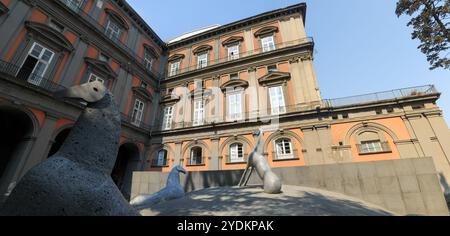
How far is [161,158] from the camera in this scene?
18312 millimetres

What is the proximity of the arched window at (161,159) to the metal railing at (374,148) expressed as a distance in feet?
52.6

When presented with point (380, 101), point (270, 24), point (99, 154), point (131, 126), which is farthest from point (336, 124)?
point (131, 126)

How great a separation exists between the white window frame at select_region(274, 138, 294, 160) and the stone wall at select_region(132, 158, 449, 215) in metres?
5.57

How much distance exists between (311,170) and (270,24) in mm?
16886

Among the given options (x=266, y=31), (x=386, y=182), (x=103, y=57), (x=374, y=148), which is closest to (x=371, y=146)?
(x=374, y=148)

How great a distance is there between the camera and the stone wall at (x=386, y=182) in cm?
668

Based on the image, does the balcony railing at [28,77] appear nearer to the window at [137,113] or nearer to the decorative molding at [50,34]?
the decorative molding at [50,34]

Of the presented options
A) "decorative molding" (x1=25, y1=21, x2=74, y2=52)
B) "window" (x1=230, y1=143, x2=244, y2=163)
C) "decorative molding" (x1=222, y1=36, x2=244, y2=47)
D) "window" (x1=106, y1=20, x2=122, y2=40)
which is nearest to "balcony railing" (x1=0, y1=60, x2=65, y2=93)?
"decorative molding" (x1=25, y1=21, x2=74, y2=52)

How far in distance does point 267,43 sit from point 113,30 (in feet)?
50.9

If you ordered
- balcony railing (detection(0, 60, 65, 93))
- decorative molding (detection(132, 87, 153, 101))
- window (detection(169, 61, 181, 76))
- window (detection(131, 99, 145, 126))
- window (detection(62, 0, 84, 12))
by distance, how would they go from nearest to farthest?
balcony railing (detection(0, 60, 65, 93)), window (detection(62, 0, 84, 12)), window (detection(131, 99, 145, 126)), decorative molding (detection(132, 87, 153, 101)), window (detection(169, 61, 181, 76))

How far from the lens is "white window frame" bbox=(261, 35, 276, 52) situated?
1892 cm

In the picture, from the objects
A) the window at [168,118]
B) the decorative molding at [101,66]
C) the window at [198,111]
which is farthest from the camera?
the window at [168,118]

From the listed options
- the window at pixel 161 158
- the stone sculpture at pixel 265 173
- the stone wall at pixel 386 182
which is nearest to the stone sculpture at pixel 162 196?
the stone sculpture at pixel 265 173

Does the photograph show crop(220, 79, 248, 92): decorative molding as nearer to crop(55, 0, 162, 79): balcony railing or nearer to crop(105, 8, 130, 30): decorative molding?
crop(55, 0, 162, 79): balcony railing
